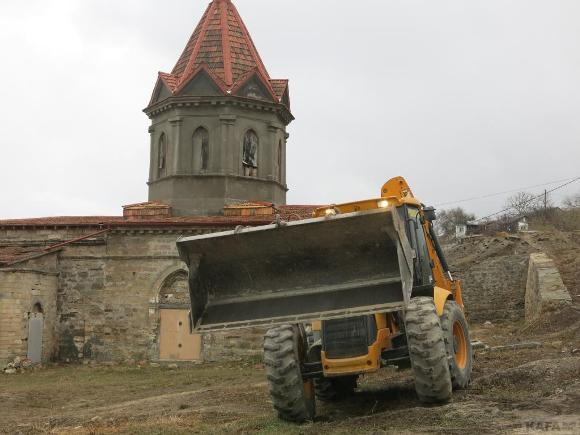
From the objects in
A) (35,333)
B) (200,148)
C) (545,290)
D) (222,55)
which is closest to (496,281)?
(545,290)

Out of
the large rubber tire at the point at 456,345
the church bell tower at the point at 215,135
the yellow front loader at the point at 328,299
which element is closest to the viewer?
the yellow front loader at the point at 328,299

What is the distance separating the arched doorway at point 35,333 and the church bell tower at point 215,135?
6073mm

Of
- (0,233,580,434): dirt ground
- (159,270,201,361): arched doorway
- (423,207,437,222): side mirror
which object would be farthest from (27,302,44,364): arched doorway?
(423,207,437,222): side mirror

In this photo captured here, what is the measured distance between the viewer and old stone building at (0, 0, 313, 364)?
68.5ft

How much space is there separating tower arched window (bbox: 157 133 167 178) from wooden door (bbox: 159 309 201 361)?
6358mm

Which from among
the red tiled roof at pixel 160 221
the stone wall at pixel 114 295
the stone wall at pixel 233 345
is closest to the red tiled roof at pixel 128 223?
the red tiled roof at pixel 160 221

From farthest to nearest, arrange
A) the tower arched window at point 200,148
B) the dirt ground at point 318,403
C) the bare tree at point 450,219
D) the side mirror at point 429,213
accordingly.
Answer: the bare tree at point 450,219
the tower arched window at point 200,148
the side mirror at point 429,213
the dirt ground at point 318,403

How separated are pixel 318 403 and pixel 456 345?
94.4 inches

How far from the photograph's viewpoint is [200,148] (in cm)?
2467

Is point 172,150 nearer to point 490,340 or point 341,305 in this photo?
point 490,340

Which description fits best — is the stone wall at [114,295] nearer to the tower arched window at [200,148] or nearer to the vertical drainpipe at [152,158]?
the tower arched window at [200,148]

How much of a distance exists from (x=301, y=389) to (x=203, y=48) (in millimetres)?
20416

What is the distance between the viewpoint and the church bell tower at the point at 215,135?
24266 mm

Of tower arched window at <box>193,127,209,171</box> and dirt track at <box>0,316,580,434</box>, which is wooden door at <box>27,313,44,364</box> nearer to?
dirt track at <box>0,316,580,434</box>
